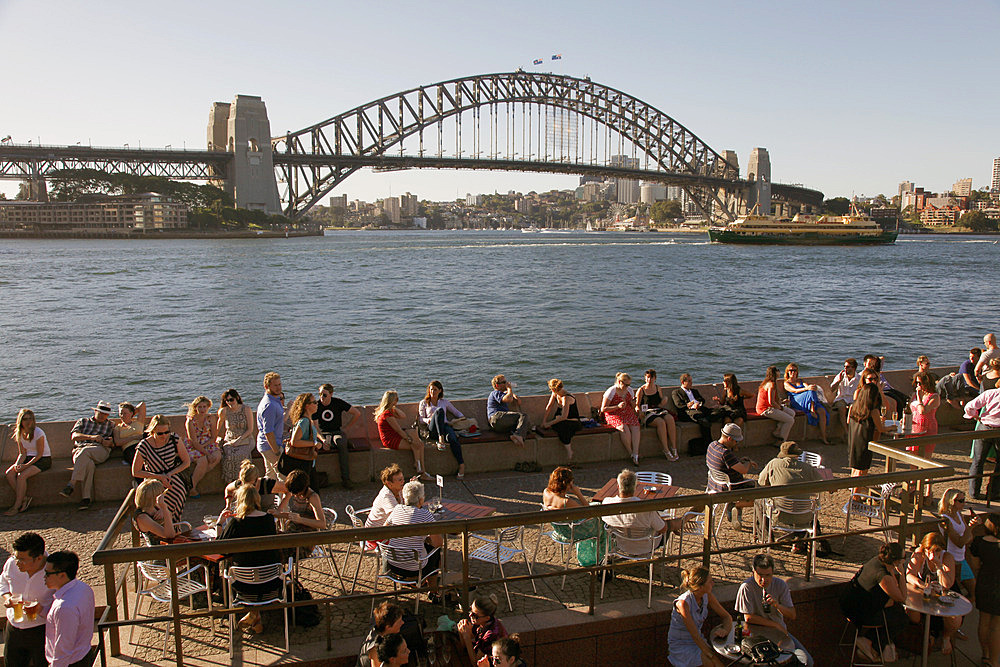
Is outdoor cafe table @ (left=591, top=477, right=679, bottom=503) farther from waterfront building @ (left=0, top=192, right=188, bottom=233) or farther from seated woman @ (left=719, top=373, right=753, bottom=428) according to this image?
waterfront building @ (left=0, top=192, right=188, bottom=233)

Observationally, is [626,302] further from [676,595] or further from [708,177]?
[708,177]

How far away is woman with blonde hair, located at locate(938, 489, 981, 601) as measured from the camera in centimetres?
430

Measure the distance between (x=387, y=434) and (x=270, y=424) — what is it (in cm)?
A: 90

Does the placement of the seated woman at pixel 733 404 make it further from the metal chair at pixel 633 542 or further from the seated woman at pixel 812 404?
the metal chair at pixel 633 542

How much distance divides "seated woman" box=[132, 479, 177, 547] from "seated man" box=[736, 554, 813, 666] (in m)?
2.91

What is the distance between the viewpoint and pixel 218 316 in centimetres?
2772

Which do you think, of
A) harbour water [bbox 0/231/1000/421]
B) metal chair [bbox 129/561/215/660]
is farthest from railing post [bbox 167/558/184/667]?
harbour water [bbox 0/231/1000/421]

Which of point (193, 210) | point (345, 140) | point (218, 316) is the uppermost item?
point (345, 140)

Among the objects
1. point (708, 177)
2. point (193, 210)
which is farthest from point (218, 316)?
point (708, 177)

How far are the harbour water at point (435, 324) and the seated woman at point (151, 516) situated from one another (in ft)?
37.7

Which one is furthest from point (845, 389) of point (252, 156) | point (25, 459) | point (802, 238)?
point (252, 156)

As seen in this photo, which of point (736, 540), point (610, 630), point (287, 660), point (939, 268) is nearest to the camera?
point (287, 660)

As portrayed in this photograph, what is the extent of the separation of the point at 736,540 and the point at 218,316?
25.7 metres

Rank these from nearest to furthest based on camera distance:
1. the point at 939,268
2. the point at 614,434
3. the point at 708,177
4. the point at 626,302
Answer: the point at 614,434
the point at 626,302
the point at 939,268
the point at 708,177
